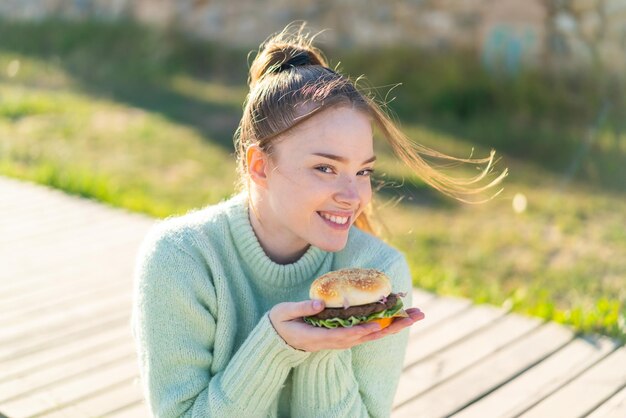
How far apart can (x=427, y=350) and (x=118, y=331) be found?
1.18 m

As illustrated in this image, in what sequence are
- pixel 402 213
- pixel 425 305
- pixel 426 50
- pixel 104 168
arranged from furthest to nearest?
pixel 426 50
pixel 104 168
pixel 402 213
pixel 425 305

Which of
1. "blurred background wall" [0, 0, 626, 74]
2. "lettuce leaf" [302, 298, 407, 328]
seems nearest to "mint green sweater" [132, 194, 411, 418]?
"lettuce leaf" [302, 298, 407, 328]

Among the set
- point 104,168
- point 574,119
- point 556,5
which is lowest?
point 104,168

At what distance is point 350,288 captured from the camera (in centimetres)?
238

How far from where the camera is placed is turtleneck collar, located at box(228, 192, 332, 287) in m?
2.69

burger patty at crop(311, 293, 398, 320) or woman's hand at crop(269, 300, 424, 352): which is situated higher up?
burger patty at crop(311, 293, 398, 320)

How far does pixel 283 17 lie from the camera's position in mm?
9242

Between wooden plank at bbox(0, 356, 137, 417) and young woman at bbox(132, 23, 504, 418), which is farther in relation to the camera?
wooden plank at bbox(0, 356, 137, 417)

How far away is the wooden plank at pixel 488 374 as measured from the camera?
324 cm

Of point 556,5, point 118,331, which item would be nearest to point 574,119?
point 556,5

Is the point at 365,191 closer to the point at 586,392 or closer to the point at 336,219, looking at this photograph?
the point at 336,219

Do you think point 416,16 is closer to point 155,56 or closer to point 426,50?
point 426,50

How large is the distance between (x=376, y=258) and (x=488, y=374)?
93 cm

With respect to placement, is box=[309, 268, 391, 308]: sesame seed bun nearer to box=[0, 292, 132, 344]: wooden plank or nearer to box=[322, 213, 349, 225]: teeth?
box=[322, 213, 349, 225]: teeth
